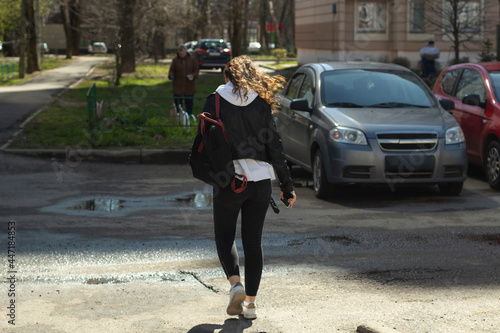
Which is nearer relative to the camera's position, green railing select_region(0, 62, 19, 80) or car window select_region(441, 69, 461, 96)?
car window select_region(441, 69, 461, 96)

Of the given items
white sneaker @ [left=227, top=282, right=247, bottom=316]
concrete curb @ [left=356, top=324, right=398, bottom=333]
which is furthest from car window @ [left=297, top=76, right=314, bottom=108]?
concrete curb @ [left=356, top=324, right=398, bottom=333]

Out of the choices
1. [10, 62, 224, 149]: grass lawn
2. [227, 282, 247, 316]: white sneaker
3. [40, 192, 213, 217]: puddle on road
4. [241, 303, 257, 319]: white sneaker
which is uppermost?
[10, 62, 224, 149]: grass lawn

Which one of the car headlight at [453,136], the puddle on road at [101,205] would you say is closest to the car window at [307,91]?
the car headlight at [453,136]

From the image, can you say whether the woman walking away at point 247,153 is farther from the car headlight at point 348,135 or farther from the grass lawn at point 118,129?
the grass lawn at point 118,129

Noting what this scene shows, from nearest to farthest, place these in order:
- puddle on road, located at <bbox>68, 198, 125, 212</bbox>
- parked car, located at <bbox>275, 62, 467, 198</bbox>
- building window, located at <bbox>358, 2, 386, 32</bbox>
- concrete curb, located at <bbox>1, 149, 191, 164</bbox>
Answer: puddle on road, located at <bbox>68, 198, 125, 212</bbox> → parked car, located at <bbox>275, 62, 467, 198</bbox> → concrete curb, located at <bbox>1, 149, 191, 164</bbox> → building window, located at <bbox>358, 2, 386, 32</bbox>

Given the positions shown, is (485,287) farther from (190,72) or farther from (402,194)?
→ (190,72)

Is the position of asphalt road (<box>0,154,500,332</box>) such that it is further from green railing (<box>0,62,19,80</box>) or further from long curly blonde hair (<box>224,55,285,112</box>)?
green railing (<box>0,62,19,80</box>)

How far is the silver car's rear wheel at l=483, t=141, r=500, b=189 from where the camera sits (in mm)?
10500

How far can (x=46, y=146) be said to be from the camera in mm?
13594

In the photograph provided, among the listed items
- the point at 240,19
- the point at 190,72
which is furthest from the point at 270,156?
the point at 240,19

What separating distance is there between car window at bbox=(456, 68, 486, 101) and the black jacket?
724cm

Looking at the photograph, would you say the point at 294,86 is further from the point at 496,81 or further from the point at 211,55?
the point at 211,55

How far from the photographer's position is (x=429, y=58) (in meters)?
26.8

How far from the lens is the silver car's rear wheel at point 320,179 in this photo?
386 inches
